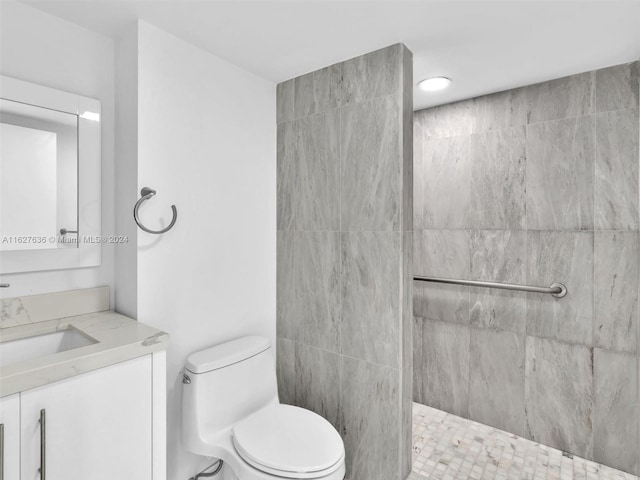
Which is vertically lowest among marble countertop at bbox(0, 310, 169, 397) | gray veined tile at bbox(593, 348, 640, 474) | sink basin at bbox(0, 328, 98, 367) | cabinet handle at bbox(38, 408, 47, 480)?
gray veined tile at bbox(593, 348, 640, 474)

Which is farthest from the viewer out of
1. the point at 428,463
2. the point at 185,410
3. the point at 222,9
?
the point at 428,463

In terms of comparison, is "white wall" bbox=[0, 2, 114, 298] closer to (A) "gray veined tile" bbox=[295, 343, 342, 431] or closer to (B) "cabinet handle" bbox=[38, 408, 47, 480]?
(B) "cabinet handle" bbox=[38, 408, 47, 480]

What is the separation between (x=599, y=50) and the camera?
1.70 m

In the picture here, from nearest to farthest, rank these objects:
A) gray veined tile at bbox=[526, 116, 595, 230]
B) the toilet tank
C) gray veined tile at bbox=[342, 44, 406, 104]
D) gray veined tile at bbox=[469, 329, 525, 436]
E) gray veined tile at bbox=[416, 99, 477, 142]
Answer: the toilet tank → gray veined tile at bbox=[342, 44, 406, 104] → gray veined tile at bbox=[526, 116, 595, 230] → gray veined tile at bbox=[469, 329, 525, 436] → gray veined tile at bbox=[416, 99, 477, 142]

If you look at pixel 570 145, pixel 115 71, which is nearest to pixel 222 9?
pixel 115 71

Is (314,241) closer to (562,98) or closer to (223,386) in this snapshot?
(223,386)

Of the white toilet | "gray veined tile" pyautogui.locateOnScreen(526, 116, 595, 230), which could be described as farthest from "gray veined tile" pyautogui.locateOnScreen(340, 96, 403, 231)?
"gray veined tile" pyautogui.locateOnScreen(526, 116, 595, 230)

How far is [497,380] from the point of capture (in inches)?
87.6

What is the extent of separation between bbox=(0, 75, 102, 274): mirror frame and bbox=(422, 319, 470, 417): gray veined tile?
82.1 inches

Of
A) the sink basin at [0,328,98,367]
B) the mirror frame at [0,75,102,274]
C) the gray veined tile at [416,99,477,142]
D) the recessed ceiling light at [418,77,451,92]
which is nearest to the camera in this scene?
the sink basin at [0,328,98,367]

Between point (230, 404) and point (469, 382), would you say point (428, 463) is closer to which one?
point (469, 382)

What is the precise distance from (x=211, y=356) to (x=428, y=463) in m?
1.33

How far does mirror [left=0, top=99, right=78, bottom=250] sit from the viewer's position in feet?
4.40

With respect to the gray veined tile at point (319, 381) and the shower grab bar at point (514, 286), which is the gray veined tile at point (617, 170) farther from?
the gray veined tile at point (319, 381)
